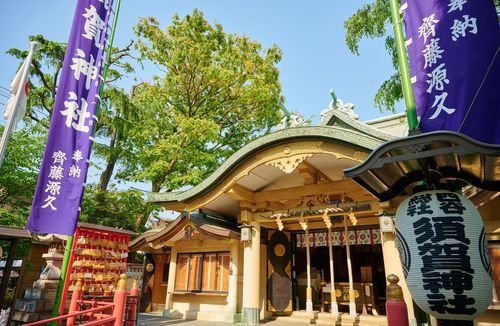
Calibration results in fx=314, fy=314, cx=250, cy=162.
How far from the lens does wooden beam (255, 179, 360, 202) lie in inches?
369

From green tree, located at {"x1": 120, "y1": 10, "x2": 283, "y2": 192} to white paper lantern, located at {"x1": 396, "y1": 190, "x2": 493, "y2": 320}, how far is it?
43.5 feet

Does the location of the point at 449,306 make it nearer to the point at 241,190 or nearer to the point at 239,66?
the point at 241,190

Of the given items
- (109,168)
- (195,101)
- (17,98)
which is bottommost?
(17,98)

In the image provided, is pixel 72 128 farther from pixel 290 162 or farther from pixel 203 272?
pixel 203 272

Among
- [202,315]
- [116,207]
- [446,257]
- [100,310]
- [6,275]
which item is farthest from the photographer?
[116,207]

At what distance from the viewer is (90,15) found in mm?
7891

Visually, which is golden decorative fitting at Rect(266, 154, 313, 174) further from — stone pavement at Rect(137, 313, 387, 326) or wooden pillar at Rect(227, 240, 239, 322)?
stone pavement at Rect(137, 313, 387, 326)

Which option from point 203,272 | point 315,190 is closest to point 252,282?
point 203,272

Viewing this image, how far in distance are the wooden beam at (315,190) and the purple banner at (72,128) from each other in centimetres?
578

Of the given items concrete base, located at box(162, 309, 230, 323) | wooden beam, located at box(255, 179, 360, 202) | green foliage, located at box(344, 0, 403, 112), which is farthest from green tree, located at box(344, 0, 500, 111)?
concrete base, located at box(162, 309, 230, 323)

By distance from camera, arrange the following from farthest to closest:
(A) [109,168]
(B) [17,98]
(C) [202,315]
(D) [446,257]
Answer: (A) [109,168]
(C) [202,315]
(B) [17,98]
(D) [446,257]

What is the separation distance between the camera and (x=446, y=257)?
4.30 meters

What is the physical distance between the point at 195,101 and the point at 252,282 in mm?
12691

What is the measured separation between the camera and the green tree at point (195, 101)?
17406 millimetres
